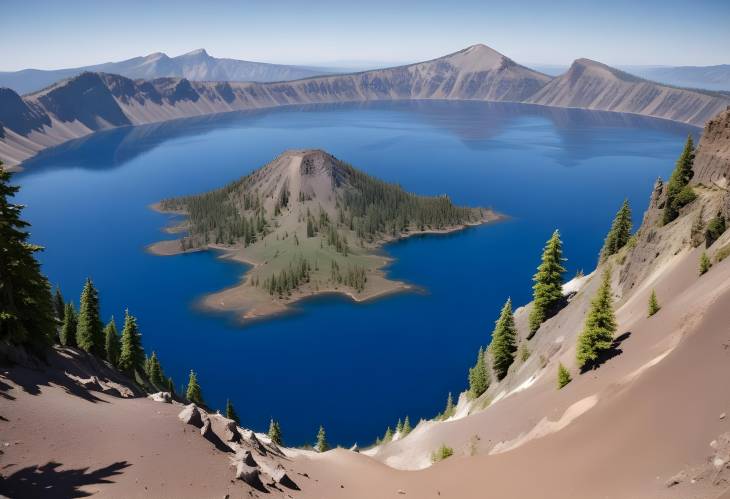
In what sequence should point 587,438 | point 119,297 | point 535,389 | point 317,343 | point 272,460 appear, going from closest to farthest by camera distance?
1. point 587,438
2. point 272,460
3. point 535,389
4. point 317,343
5. point 119,297

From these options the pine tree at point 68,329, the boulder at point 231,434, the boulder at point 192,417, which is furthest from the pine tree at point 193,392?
the boulder at point 192,417

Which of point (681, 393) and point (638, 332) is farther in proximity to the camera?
point (638, 332)

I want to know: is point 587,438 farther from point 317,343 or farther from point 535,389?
point 317,343

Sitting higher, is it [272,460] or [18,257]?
[18,257]

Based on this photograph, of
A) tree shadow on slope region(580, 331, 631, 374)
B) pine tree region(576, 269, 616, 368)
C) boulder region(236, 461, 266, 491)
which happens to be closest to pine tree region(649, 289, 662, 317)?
tree shadow on slope region(580, 331, 631, 374)

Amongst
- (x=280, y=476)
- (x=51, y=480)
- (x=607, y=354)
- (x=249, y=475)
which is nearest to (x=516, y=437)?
(x=607, y=354)

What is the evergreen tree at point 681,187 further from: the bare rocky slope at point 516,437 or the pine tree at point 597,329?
the pine tree at point 597,329

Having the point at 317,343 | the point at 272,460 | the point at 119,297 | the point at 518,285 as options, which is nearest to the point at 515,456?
the point at 272,460

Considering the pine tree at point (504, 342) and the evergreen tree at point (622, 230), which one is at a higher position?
the evergreen tree at point (622, 230)
